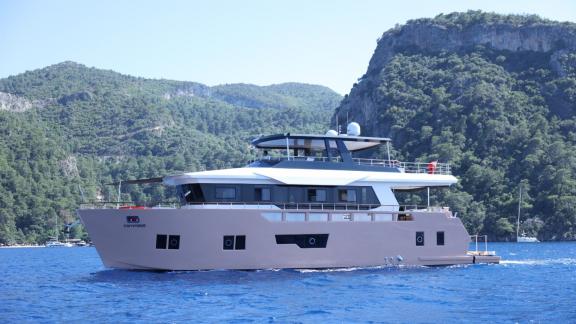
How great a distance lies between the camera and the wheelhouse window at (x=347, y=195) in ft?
96.1

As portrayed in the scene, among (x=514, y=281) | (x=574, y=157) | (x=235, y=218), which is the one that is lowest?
(x=514, y=281)

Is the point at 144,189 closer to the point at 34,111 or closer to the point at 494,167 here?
the point at 494,167

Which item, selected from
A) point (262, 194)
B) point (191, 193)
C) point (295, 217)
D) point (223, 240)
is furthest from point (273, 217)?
point (191, 193)

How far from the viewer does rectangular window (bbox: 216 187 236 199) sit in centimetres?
2733

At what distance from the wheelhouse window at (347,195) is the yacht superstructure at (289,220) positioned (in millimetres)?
39

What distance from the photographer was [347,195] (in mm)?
29391

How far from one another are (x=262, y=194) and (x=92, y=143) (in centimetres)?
13360

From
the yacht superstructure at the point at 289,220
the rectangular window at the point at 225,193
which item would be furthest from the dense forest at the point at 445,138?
the rectangular window at the point at 225,193

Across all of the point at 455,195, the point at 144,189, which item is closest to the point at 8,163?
the point at 144,189

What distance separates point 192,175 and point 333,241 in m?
5.68

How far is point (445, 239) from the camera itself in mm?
30547

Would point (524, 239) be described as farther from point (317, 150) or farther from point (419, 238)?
point (317, 150)

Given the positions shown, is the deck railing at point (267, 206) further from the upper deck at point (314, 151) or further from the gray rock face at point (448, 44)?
the gray rock face at point (448, 44)

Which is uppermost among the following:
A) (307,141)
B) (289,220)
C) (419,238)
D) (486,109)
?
(486,109)
